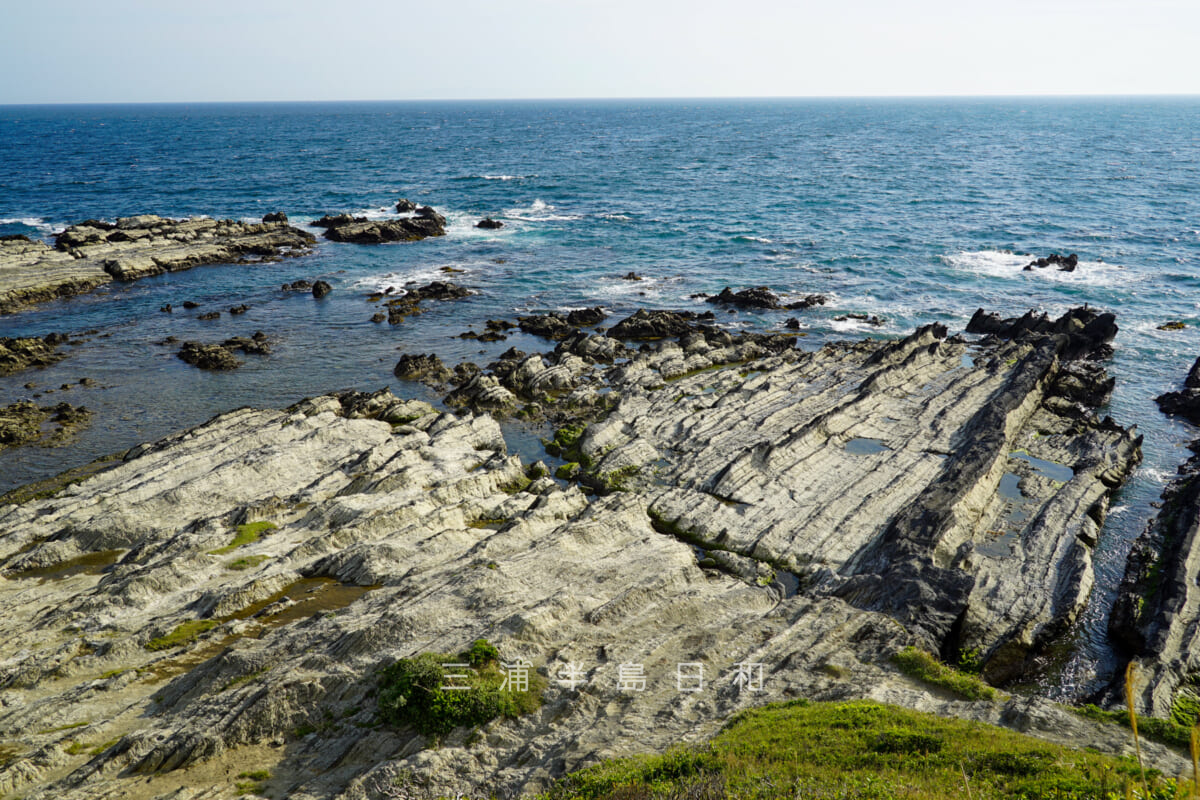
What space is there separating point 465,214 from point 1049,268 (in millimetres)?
76166

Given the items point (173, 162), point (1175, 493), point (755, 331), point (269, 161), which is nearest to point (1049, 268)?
point (755, 331)

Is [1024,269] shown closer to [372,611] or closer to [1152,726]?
[1152,726]

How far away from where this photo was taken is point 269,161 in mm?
158625

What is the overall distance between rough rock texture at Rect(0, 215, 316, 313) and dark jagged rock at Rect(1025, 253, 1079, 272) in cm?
8125

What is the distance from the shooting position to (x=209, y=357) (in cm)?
5009

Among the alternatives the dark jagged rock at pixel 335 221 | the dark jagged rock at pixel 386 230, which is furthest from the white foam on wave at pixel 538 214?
the dark jagged rock at pixel 335 221

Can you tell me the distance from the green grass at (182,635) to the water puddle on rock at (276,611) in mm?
520

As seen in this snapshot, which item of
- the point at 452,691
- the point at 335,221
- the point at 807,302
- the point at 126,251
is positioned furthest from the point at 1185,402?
the point at 126,251

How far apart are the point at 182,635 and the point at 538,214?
3564 inches

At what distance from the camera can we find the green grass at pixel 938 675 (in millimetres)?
18578

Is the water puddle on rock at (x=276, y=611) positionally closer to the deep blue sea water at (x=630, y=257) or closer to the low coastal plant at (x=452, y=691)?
the low coastal plant at (x=452, y=691)

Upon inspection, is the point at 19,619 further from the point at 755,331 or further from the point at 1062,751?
the point at 755,331

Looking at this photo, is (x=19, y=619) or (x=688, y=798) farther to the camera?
(x=19, y=619)

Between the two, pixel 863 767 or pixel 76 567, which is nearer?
pixel 863 767
